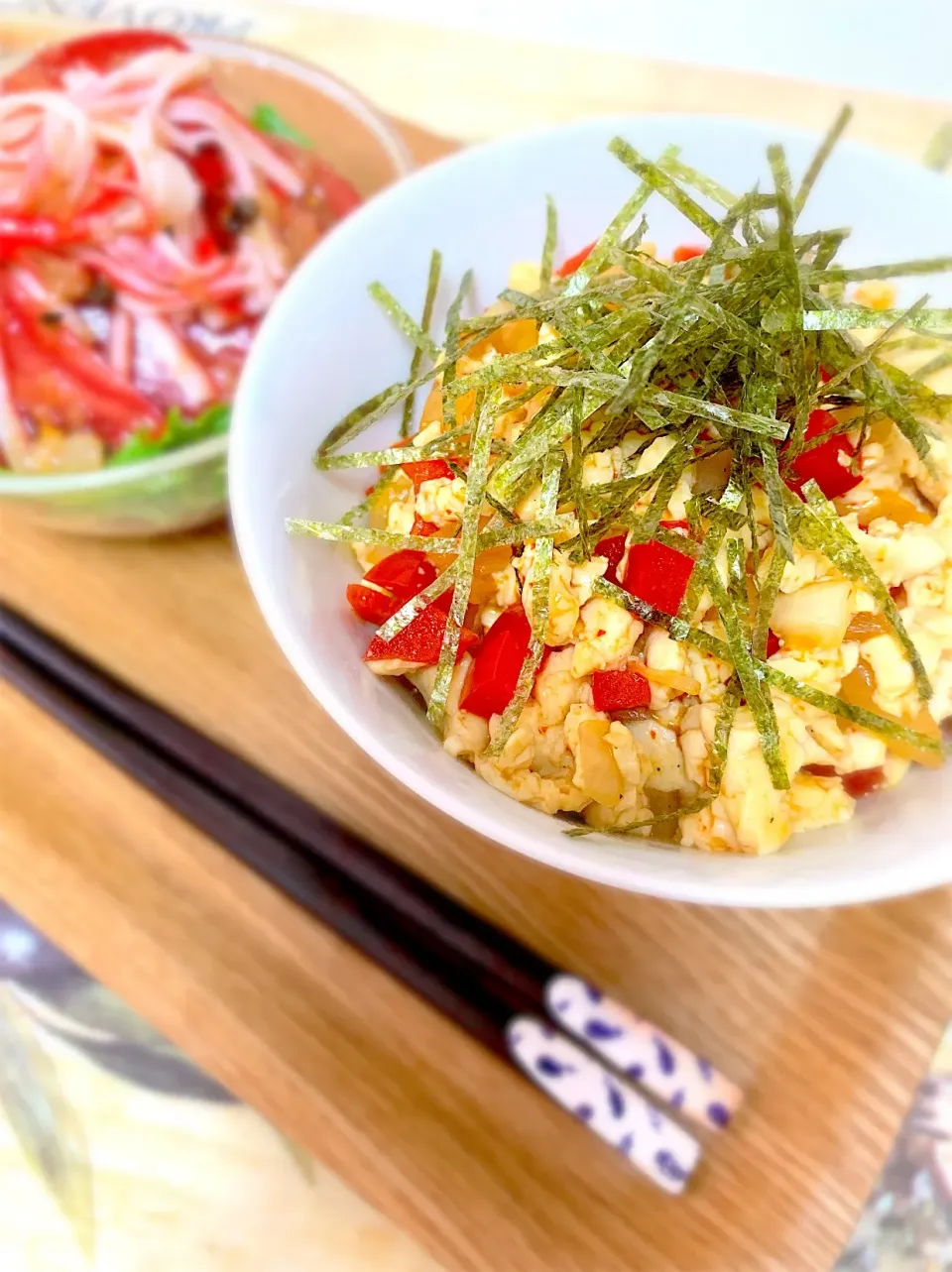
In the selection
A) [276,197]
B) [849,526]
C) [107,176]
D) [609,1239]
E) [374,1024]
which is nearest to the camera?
[849,526]

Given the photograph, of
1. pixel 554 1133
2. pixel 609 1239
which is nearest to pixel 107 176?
pixel 554 1133

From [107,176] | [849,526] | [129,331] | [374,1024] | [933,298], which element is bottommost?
[374,1024]

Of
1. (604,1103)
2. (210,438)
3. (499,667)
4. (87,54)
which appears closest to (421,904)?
(604,1103)

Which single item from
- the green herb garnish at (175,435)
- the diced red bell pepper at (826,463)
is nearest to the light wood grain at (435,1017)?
the green herb garnish at (175,435)

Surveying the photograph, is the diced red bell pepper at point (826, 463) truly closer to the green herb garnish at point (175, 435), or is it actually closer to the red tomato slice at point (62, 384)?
the green herb garnish at point (175, 435)

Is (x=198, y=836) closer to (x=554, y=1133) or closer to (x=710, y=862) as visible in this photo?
(x=554, y=1133)

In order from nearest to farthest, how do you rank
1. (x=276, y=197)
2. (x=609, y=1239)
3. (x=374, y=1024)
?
1. (x=609, y=1239)
2. (x=374, y=1024)
3. (x=276, y=197)

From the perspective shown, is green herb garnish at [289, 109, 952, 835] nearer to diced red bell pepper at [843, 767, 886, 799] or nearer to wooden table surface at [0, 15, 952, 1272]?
diced red bell pepper at [843, 767, 886, 799]

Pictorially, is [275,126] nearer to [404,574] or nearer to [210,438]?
[210,438]
